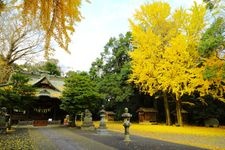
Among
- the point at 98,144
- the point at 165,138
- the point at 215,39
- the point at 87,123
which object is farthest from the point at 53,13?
the point at 87,123

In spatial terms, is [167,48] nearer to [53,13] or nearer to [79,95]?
[79,95]

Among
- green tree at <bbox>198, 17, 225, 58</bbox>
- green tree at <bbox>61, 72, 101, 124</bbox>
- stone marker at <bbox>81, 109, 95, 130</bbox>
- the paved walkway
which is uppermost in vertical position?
green tree at <bbox>198, 17, 225, 58</bbox>

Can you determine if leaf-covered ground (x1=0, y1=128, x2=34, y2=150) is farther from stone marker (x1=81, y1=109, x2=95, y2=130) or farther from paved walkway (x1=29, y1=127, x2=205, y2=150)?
stone marker (x1=81, y1=109, x2=95, y2=130)

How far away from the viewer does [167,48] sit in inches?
1100

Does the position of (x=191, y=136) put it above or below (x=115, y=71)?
below

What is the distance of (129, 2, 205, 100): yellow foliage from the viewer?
89.9 ft

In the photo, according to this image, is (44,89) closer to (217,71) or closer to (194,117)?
(194,117)

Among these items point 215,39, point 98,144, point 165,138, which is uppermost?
point 215,39

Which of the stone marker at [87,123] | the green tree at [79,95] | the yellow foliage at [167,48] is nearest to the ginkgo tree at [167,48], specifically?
the yellow foliage at [167,48]

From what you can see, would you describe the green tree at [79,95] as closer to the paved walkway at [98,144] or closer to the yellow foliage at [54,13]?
the paved walkway at [98,144]

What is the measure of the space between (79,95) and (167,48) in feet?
30.2

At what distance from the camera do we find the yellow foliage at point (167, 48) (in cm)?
2739

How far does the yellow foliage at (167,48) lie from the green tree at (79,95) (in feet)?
15.5

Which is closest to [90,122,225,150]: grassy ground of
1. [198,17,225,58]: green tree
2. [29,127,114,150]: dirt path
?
[29,127,114,150]: dirt path
